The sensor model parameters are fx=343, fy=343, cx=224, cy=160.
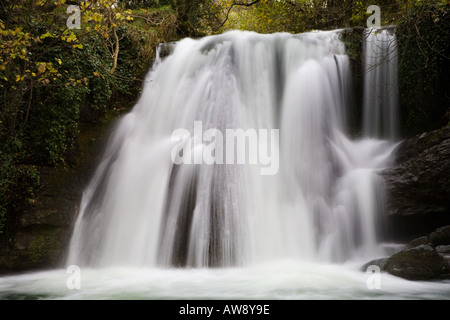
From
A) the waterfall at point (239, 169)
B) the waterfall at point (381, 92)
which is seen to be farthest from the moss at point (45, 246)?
the waterfall at point (381, 92)

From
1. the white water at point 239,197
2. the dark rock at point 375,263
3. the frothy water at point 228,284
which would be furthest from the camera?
the dark rock at point 375,263

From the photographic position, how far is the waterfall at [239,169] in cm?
596

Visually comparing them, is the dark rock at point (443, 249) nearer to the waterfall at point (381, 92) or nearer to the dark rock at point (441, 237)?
the dark rock at point (441, 237)

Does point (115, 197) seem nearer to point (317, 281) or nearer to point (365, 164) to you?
point (317, 281)

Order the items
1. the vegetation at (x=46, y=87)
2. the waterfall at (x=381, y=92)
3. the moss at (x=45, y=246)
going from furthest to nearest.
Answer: the waterfall at (x=381, y=92), the moss at (x=45, y=246), the vegetation at (x=46, y=87)

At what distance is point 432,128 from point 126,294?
666cm

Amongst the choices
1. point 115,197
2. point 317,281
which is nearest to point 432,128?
point 317,281

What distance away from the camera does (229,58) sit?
8297mm

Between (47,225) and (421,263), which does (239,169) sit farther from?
(47,225)

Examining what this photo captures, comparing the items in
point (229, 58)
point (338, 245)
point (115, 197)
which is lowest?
point (338, 245)

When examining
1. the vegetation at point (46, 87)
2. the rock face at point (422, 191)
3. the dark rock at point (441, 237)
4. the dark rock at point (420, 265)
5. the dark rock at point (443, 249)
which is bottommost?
the dark rock at point (420, 265)

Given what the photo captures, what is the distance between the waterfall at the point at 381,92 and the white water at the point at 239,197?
371 mm

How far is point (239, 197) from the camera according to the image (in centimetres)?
623

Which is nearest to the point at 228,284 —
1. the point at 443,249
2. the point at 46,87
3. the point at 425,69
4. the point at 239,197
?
the point at 239,197
